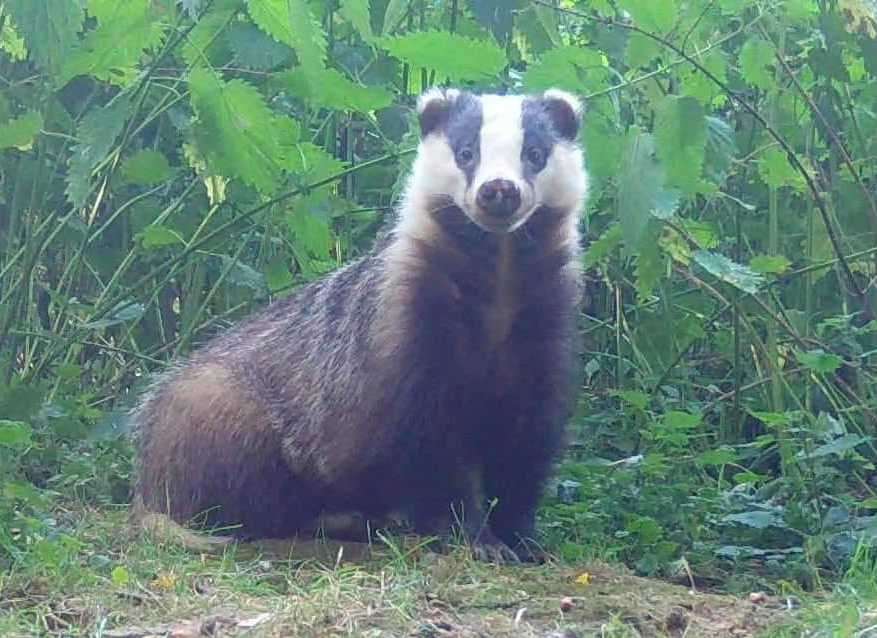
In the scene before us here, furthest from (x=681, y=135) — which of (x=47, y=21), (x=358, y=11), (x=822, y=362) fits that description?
(x=47, y=21)

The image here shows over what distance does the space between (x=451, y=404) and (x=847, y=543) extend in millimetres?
1038

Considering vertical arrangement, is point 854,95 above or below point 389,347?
above

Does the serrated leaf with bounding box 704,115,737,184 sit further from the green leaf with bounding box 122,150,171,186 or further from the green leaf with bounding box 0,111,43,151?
the green leaf with bounding box 0,111,43,151

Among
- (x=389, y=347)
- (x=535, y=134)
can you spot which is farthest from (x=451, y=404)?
(x=535, y=134)

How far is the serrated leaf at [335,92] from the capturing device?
3.96 m

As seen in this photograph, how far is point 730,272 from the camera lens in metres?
4.04

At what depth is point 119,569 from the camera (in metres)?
3.28

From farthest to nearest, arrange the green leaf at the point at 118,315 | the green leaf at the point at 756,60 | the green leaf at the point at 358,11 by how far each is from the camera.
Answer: the green leaf at the point at 118,315
the green leaf at the point at 756,60
the green leaf at the point at 358,11

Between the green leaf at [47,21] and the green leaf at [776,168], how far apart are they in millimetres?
2038

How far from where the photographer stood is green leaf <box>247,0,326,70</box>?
134 inches

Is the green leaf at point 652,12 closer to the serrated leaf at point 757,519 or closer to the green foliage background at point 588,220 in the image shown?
the green foliage background at point 588,220

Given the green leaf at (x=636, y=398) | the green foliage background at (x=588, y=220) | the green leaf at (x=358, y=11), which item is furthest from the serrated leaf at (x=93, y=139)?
the green leaf at (x=636, y=398)

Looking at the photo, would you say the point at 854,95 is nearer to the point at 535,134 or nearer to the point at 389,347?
the point at 535,134

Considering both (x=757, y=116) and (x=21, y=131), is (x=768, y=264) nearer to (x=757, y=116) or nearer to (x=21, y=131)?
(x=757, y=116)
